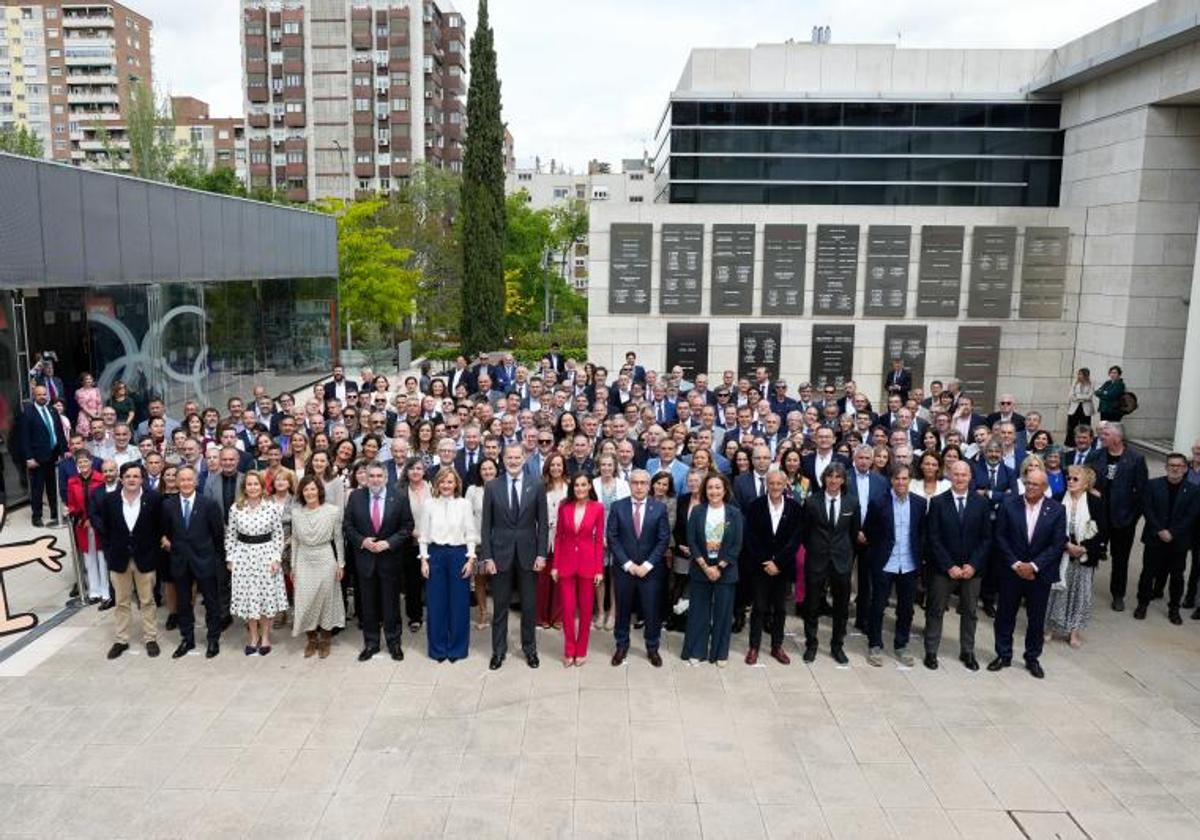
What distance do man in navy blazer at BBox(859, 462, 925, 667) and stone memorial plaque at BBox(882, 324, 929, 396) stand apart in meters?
10.7

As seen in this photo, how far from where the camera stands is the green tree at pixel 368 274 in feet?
102

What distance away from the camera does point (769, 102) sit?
1936cm

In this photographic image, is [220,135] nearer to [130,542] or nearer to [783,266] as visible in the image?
[783,266]

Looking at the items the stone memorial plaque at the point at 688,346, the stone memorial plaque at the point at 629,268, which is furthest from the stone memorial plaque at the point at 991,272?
the stone memorial plaque at the point at 629,268

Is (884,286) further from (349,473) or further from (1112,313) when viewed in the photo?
(349,473)

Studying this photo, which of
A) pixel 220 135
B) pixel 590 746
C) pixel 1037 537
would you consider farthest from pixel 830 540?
pixel 220 135

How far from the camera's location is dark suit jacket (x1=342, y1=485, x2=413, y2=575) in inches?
316

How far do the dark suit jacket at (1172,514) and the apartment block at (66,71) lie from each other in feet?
321

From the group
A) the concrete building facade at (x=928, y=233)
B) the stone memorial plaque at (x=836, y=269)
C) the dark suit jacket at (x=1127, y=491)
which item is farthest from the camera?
the stone memorial plaque at (x=836, y=269)

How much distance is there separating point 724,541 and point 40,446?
9663mm

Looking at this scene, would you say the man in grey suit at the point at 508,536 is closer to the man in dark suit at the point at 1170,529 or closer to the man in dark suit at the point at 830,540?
the man in dark suit at the point at 830,540

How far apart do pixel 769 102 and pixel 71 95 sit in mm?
93321

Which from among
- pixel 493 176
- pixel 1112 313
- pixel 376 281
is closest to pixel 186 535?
pixel 1112 313

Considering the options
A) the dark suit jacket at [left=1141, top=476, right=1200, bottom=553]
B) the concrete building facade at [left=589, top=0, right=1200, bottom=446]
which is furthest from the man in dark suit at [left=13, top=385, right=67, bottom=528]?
A: the dark suit jacket at [left=1141, top=476, right=1200, bottom=553]
